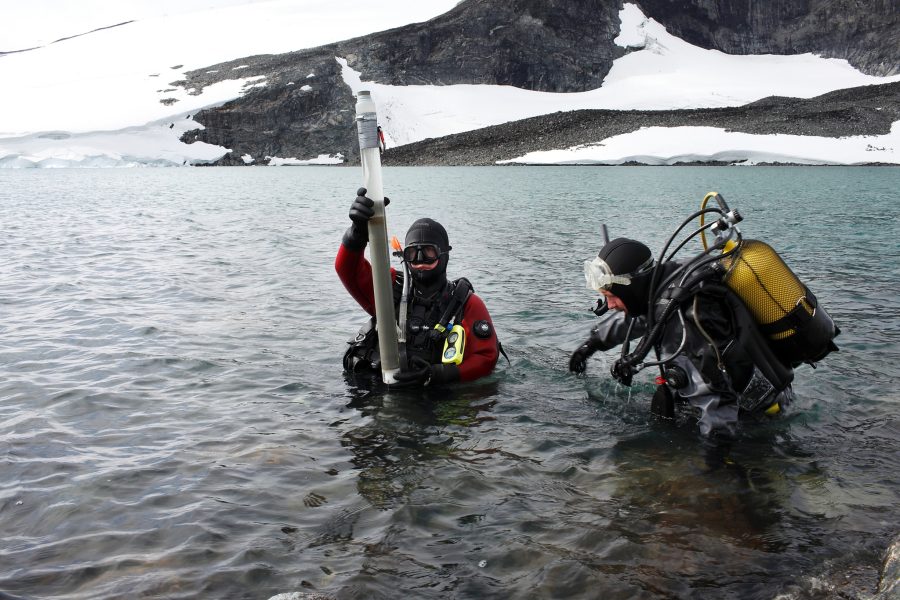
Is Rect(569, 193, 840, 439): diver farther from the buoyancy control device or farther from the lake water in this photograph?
the lake water

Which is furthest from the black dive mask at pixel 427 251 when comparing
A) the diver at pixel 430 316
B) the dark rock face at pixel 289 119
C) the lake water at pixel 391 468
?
the dark rock face at pixel 289 119

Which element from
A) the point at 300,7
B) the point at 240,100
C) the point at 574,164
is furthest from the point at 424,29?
the point at 574,164

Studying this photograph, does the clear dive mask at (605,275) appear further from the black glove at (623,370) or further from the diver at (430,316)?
the diver at (430,316)

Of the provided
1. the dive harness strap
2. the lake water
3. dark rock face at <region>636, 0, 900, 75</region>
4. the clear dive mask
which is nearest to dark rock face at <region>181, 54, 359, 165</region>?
dark rock face at <region>636, 0, 900, 75</region>

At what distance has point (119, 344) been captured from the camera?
348 inches

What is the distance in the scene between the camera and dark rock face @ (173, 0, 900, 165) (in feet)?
324

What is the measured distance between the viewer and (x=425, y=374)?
6.76 meters

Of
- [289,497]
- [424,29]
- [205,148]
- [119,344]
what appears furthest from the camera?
[424,29]

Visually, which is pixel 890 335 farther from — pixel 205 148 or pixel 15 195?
pixel 205 148

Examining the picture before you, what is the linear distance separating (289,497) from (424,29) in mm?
121229

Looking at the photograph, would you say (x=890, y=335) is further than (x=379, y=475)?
Yes

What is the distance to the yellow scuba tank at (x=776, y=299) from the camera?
17.4 feet

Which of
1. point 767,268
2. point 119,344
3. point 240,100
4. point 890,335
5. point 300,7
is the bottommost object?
point 890,335

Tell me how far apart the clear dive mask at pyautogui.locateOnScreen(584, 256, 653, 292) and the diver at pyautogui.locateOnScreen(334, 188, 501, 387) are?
1.76 meters
